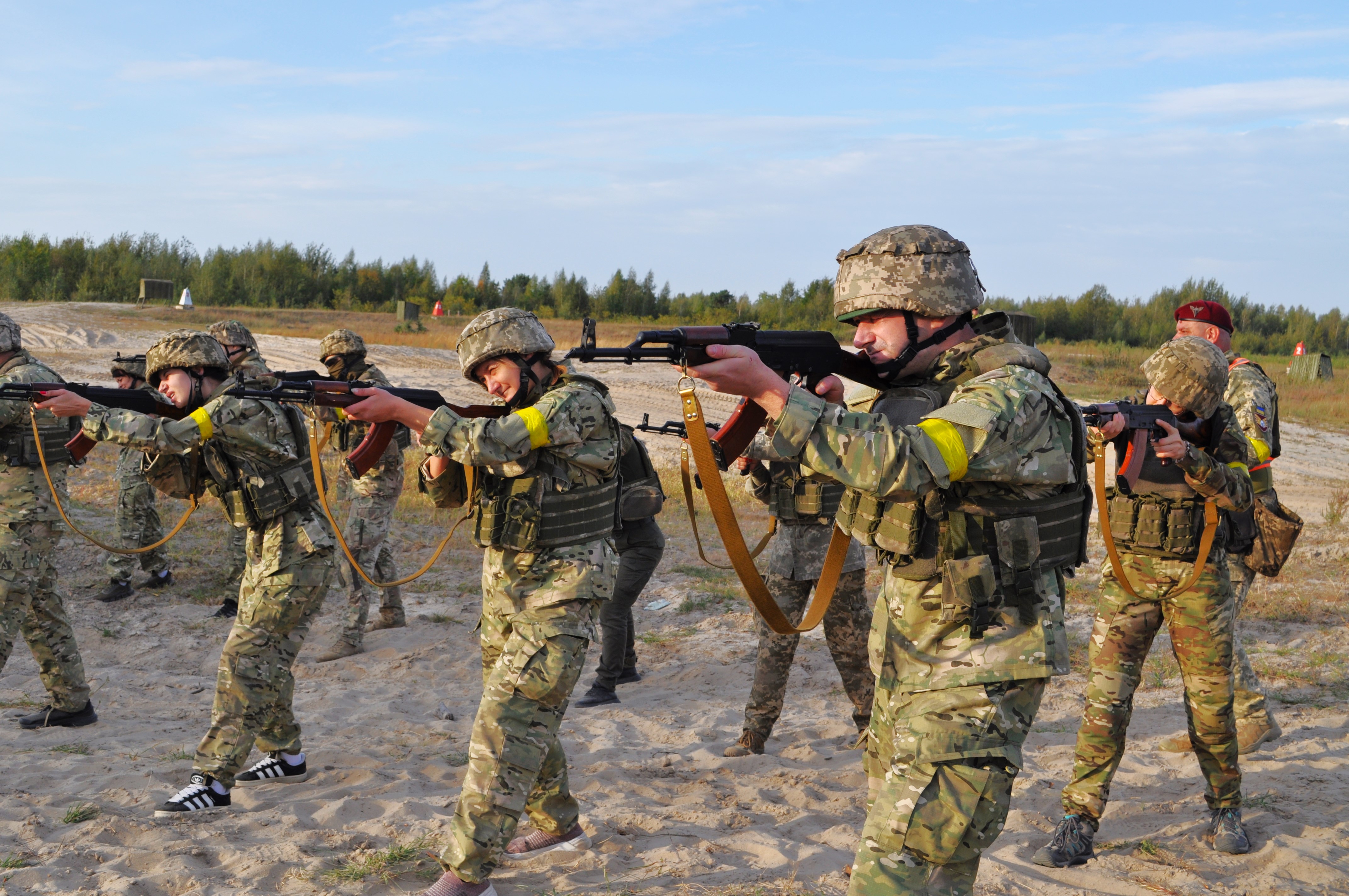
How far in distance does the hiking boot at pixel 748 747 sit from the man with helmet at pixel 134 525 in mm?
6320

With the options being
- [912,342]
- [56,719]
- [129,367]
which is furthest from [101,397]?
[912,342]

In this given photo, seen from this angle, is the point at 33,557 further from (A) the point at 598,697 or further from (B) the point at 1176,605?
(B) the point at 1176,605

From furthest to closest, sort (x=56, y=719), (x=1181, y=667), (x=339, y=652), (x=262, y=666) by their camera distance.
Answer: (x=339, y=652) → (x=56, y=719) → (x=262, y=666) → (x=1181, y=667)

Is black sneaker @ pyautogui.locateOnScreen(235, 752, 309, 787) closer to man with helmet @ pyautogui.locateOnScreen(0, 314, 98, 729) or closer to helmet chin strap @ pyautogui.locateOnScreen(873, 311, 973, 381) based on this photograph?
man with helmet @ pyautogui.locateOnScreen(0, 314, 98, 729)

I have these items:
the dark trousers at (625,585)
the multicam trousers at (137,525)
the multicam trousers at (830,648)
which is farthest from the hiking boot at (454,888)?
the multicam trousers at (137,525)

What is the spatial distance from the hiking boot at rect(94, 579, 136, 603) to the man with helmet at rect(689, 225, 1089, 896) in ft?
27.4

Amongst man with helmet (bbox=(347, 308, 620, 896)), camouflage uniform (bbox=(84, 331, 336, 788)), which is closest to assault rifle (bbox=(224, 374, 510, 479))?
man with helmet (bbox=(347, 308, 620, 896))

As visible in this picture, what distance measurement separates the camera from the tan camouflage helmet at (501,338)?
4582mm

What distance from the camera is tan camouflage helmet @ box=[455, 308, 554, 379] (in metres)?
4.58

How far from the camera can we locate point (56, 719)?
259 inches

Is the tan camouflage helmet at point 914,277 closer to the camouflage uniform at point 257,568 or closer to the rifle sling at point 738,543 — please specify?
the rifle sling at point 738,543

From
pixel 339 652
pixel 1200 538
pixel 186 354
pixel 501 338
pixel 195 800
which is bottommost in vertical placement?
pixel 339 652

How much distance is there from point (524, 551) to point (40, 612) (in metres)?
3.86

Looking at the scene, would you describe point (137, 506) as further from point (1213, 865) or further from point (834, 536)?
point (1213, 865)
